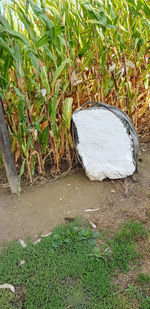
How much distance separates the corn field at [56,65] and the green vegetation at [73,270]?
637 millimetres

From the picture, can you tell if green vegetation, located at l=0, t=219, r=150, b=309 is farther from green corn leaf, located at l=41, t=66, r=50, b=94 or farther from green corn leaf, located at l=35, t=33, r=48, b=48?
green corn leaf, located at l=35, t=33, r=48, b=48

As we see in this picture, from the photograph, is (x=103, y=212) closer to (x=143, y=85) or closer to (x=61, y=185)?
(x=61, y=185)

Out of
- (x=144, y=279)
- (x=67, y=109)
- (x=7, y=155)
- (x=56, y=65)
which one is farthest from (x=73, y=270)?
(x=56, y=65)

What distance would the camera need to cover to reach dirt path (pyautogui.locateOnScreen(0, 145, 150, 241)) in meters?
1.94

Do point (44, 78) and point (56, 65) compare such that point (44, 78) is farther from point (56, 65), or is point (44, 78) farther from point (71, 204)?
point (71, 204)

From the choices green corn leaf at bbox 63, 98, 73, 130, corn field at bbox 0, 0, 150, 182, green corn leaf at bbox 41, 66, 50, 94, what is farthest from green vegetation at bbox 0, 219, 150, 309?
green corn leaf at bbox 41, 66, 50, 94

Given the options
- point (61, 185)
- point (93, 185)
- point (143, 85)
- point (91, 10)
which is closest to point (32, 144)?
point (61, 185)

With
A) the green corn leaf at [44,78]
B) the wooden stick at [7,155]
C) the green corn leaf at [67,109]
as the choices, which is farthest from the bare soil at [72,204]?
the green corn leaf at [44,78]

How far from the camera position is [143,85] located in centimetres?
291

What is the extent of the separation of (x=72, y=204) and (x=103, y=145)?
21.2 inches

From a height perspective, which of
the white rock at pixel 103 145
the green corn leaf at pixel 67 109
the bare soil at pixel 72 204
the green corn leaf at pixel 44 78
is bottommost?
the bare soil at pixel 72 204

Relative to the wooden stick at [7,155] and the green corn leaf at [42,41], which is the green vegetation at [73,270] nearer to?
the wooden stick at [7,155]

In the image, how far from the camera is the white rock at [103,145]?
7.25 feet

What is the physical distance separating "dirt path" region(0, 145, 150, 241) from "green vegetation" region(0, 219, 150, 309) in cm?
12
